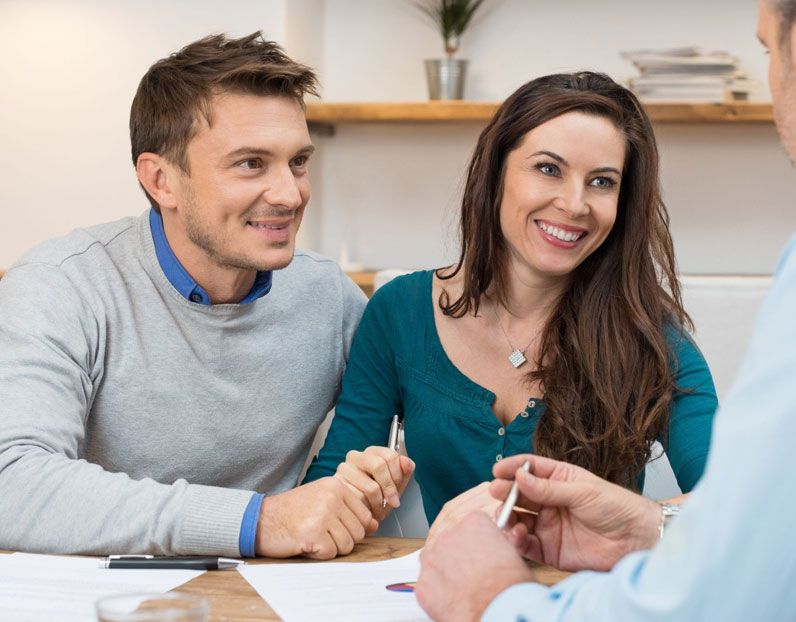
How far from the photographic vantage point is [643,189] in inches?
76.0

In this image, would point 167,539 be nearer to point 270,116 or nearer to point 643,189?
point 270,116

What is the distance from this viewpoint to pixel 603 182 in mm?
1912

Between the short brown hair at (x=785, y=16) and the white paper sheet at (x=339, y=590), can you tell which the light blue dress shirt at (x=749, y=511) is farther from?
the white paper sheet at (x=339, y=590)

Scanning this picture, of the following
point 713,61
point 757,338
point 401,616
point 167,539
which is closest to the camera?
point 757,338

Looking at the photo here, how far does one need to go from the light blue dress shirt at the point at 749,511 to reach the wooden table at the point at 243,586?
469 millimetres

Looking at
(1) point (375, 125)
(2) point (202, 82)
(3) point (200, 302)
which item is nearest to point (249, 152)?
(2) point (202, 82)

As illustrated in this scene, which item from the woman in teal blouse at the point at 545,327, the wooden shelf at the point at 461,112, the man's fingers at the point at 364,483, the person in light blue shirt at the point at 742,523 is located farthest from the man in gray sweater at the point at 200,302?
the wooden shelf at the point at 461,112

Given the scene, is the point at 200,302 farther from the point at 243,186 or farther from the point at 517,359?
the point at 517,359

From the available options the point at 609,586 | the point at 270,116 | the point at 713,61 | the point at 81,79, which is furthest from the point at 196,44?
the point at 713,61

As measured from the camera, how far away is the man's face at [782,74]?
2.87 feet

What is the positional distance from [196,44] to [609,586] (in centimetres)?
136

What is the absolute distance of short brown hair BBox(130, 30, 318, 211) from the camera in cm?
181

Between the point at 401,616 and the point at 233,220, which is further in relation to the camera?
the point at 233,220

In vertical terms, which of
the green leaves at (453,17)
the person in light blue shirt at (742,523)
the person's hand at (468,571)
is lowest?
the person's hand at (468,571)
